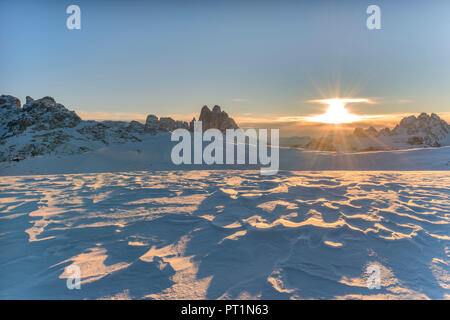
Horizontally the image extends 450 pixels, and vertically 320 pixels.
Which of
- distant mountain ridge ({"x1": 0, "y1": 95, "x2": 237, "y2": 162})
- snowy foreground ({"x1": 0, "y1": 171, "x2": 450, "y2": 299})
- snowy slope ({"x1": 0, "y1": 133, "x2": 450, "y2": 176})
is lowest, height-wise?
snowy foreground ({"x1": 0, "y1": 171, "x2": 450, "y2": 299})

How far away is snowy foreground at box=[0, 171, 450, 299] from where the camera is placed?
7.91 ft

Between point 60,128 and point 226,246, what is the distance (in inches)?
4454

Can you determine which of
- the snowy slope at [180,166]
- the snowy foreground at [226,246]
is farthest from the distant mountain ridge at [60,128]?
the snowy foreground at [226,246]

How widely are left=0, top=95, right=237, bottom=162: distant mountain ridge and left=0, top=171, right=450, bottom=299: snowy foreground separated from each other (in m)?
81.9

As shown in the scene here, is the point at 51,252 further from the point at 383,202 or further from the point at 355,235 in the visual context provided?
the point at 383,202

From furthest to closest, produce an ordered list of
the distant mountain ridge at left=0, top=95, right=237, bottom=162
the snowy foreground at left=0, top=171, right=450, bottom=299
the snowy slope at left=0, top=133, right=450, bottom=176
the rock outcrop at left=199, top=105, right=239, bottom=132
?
the rock outcrop at left=199, top=105, right=239, bottom=132 < the distant mountain ridge at left=0, top=95, right=237, bottom=162 < the snowy slope at left=0, top=133, right=450, bottom=176 < the snowy foreground at left=0, top=171, right=450, bottom=299

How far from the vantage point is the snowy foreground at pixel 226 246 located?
95.0 inches

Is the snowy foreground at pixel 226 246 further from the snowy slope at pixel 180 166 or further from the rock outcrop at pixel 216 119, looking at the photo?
the rock outcrop at pixel 216 119

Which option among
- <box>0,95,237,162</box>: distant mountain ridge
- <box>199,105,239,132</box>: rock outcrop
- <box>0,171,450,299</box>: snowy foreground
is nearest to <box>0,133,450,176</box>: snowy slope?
<box>0,171,450,299</box>: snowy foreground

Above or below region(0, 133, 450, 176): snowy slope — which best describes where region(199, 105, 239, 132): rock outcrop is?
above

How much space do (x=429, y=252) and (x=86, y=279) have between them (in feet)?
14.5

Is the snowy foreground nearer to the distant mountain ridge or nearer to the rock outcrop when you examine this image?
the distant mountain ridge

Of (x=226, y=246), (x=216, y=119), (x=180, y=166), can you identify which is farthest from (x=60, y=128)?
(x=226, y=246)

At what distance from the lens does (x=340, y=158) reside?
17.5 meters
